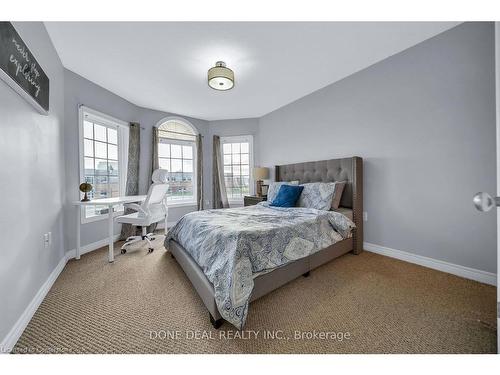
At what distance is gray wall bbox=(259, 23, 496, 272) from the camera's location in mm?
1782

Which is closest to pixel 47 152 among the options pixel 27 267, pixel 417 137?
pixel 27 267

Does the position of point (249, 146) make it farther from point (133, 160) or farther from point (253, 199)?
point (133, 160)

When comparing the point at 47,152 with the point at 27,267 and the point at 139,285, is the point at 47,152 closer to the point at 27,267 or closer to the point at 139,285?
the point at 27,267

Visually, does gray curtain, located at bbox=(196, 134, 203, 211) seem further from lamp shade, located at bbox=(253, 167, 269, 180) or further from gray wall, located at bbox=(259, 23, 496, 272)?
gray wall, located at bbox=(259, 23, 496, 272)

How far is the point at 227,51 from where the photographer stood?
7.15 feet

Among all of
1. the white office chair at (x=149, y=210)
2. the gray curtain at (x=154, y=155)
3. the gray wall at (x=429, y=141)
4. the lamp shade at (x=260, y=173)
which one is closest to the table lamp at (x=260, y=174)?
the lamp shade at (x=260, y=173)

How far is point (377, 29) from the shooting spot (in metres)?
1.90

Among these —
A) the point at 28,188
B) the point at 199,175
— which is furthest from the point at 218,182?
the point at 28,188

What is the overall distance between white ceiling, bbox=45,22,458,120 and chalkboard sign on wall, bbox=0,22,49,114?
27.1 inches

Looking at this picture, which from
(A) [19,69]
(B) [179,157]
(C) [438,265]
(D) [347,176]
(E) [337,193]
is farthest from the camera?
(B) [179,157]

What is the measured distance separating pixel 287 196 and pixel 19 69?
2.75m

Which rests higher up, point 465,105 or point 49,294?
point 465,105

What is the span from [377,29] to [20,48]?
2.99 m

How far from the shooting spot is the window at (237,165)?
4.62m
